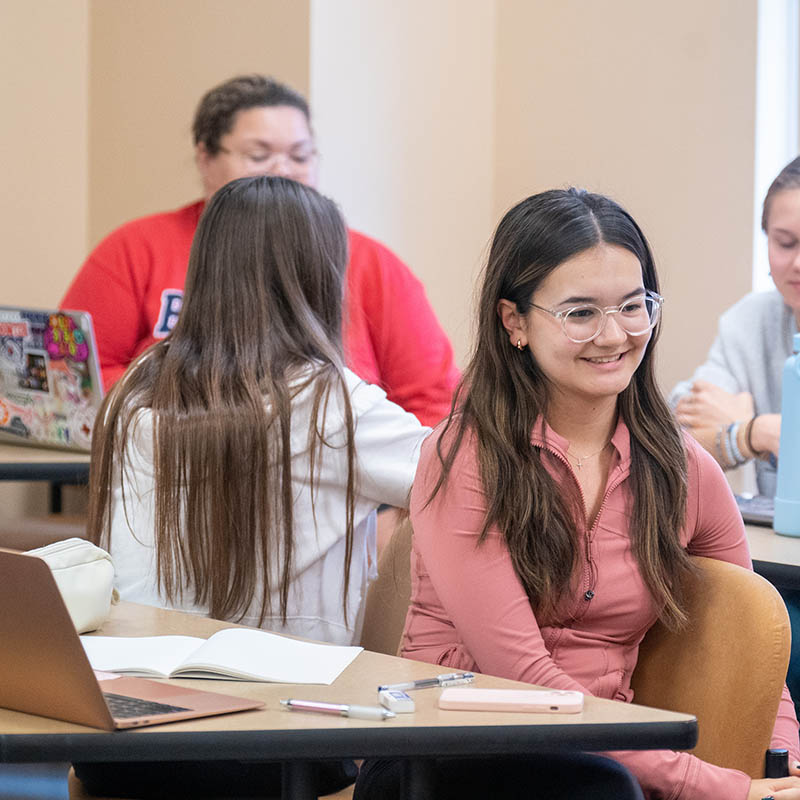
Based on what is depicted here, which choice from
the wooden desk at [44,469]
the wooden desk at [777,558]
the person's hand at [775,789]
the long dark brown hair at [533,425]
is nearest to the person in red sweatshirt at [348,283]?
the wooden desk at [44,469]

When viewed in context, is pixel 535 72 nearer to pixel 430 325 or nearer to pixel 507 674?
pixel 430 325

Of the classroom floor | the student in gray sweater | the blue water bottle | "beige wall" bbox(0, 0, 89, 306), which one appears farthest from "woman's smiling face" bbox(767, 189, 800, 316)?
"beige wall" bbox(0, 0, 89, 306)

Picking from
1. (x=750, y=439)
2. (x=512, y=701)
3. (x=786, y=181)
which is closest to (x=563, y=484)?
(x=512, y=701)

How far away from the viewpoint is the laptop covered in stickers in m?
2.64

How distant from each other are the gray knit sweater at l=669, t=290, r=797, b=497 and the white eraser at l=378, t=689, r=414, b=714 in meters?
1.65

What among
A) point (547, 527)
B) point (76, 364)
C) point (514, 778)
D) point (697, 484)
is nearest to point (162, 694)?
point (514, 778)

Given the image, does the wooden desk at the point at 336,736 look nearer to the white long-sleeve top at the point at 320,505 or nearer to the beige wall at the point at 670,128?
the white long-sleeve top at the point at 320,505

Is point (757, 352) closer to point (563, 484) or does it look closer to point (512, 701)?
point (563, 484)

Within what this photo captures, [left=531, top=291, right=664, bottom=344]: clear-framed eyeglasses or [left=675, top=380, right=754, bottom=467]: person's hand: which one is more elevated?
[left=531, top=291, right=664, bottom=344]: clear-framed eyeglasses

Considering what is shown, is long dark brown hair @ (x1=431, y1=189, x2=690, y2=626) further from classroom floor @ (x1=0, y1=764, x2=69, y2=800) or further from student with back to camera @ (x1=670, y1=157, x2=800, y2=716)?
classroom floor @ (x1=0, y1=764, x2=69, y2=800)

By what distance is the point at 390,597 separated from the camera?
1.88 metres

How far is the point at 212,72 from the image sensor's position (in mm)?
3975

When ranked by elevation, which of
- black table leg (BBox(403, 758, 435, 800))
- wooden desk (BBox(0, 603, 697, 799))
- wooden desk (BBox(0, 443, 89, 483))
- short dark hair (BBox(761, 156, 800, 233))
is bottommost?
black table leg (BBox(403, 758, 435, 800))

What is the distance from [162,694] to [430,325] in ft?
6.79
